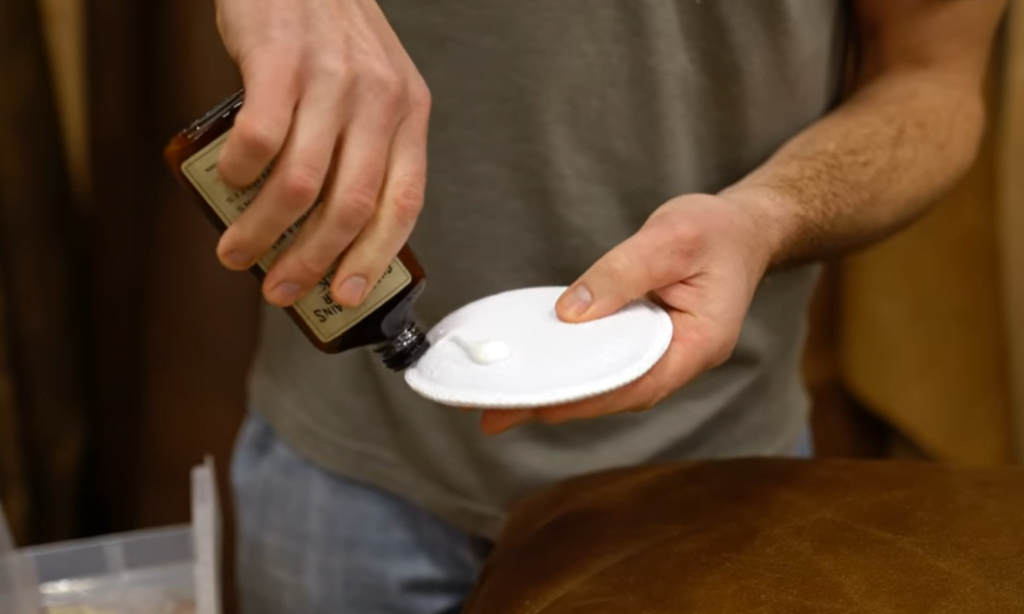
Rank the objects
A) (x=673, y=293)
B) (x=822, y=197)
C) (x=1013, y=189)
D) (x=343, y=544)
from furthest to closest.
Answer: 1. (x=1013, y=189)
2. (x=343, y=544)
3. (x=822, y=197)
4. (x=673, y=293)

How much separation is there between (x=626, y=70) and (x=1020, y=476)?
347mm

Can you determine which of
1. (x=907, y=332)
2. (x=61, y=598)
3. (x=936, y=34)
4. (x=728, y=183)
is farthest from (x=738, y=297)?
(x=907, y=332)

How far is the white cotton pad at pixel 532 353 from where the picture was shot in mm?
473

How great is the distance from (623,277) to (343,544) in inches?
15.4

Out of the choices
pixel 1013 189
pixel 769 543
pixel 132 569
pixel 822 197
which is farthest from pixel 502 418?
pixel 1013 189

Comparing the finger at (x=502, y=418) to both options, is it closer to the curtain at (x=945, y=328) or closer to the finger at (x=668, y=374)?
the finger at (x=668, y=374)

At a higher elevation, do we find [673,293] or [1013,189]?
[673,293]

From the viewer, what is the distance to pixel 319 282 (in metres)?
0.50

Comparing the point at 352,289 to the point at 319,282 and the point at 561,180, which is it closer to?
the point at 319,282

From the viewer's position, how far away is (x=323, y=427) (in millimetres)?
761

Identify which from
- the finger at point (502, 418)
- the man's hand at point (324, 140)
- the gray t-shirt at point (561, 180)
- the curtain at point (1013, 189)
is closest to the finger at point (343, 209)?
the man's hand at point (324, 140)

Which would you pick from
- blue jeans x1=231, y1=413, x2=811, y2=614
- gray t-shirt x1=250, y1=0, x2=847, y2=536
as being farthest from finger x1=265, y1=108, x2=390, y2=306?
blue jeans x1=231, y1=413, x2=811, y2=614

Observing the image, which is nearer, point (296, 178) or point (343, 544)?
point (296, 178)

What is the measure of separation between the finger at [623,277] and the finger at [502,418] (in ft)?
0.20
